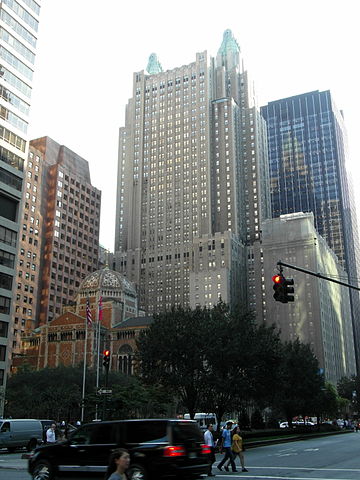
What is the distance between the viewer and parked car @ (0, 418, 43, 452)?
33.6m

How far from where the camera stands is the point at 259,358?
129ft

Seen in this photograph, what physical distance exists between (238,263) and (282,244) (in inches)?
761

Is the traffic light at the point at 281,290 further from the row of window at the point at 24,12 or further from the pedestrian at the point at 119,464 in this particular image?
the row of window at the point at 24,12

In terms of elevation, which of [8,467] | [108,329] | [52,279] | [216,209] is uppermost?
[216,209]

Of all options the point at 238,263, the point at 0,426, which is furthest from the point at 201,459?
the point at 238,263

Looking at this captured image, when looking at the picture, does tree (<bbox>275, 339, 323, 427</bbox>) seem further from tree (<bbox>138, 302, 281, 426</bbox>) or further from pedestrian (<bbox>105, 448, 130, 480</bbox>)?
pedestrian (<bbox>105, 448, 130, 480</bbox>)

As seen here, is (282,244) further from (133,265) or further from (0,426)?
(0,426)

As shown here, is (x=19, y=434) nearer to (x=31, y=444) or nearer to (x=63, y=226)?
(x=31, y=444)

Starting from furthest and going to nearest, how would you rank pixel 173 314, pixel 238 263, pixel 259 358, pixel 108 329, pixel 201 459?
pixel 238 263 → pixel 108 329 → pixel 173 314 → pixel 259 358 → pixel 201 459

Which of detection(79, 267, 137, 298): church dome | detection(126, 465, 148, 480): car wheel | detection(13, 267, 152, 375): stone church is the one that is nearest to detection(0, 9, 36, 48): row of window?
detection(13, 267, 152, 375): stone church

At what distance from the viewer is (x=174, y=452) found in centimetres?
1421

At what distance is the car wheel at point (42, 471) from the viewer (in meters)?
15.6

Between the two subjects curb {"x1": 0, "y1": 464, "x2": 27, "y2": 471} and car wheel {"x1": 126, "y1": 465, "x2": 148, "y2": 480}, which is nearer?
car wheel {"x1": 126, "y1": 465, "x2": 148, "y2": 480}

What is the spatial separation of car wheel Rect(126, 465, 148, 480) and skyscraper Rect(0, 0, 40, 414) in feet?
145
